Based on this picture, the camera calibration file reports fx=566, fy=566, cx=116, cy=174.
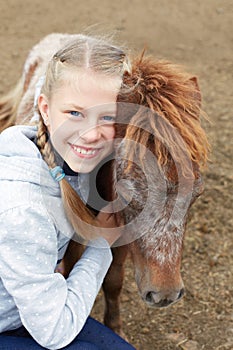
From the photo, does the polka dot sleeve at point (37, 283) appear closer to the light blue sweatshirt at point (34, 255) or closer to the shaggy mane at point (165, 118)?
the light blue sweatshirt at point (34, 255)

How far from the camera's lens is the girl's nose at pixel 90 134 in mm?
2150

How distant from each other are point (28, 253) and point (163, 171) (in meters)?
0.58

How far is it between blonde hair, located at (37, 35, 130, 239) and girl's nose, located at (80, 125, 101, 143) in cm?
17

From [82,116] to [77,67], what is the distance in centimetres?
19

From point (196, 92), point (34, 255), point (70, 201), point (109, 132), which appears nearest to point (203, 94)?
point (196, 92)

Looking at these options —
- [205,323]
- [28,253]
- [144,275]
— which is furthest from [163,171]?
[205,323]

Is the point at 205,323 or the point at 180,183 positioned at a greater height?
the point at 180,183

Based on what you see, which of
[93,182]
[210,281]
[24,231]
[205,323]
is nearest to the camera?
[24,231]

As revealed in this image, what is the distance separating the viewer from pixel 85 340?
8.05ft

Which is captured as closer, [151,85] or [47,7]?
[151,85]

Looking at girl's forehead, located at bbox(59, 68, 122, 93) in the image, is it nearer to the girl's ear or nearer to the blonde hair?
the blonde hair

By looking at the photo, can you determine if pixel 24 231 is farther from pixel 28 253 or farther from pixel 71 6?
pixel 71 6

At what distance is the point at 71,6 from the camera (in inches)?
346

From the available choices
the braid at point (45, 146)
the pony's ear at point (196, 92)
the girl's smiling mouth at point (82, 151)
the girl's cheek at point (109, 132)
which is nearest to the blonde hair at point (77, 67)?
the braid at point (45, 146)
